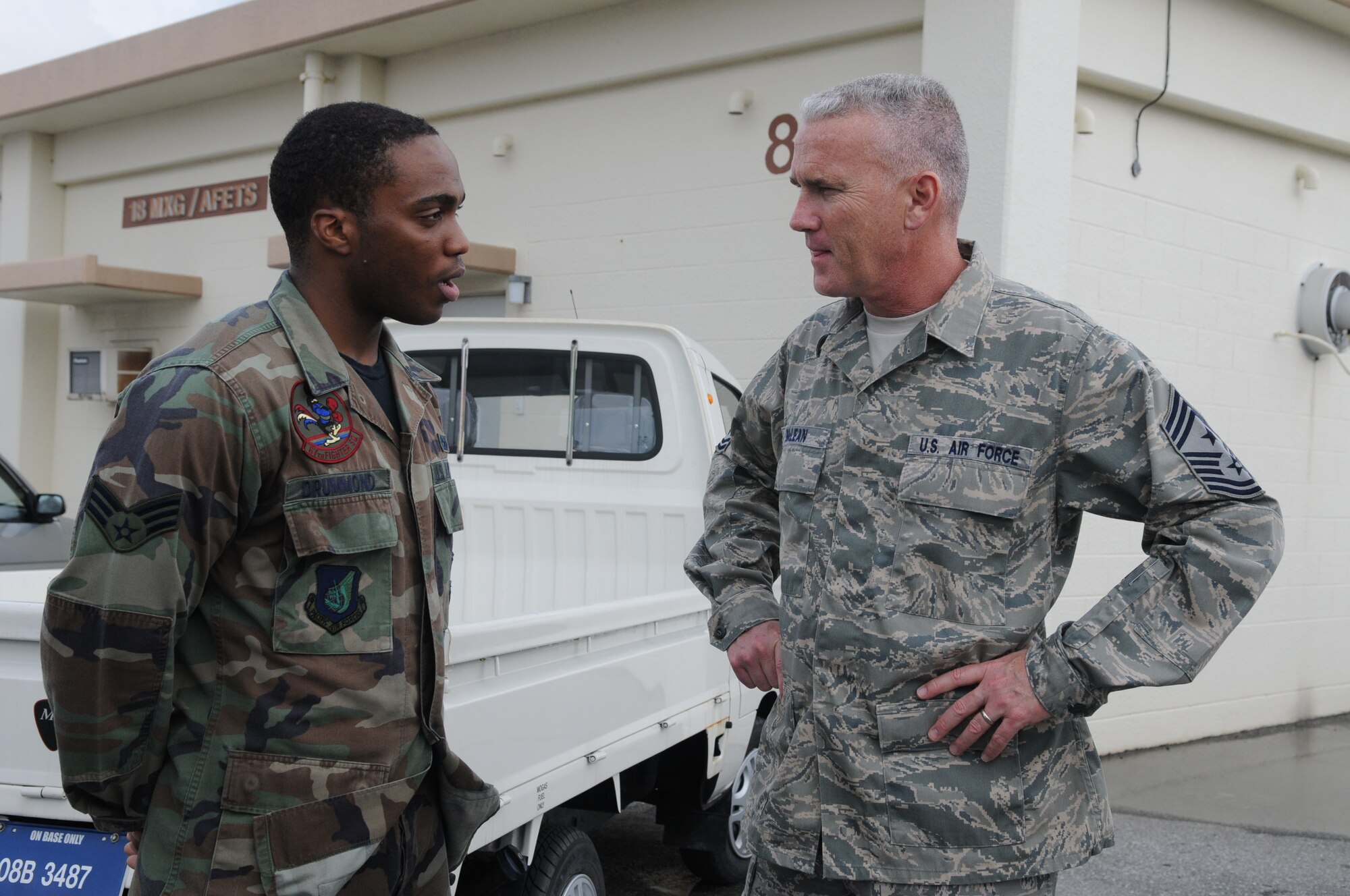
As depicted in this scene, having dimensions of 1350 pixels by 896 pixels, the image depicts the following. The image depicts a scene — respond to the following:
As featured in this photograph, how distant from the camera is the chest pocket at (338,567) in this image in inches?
64.2

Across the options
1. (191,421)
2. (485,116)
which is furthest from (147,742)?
(485,116)

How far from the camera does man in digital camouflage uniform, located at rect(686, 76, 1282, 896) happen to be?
6.10 feet

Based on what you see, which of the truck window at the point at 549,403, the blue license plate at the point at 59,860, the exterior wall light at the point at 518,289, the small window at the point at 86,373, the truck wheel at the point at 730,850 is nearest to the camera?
the blue license plate at the point at 59,860

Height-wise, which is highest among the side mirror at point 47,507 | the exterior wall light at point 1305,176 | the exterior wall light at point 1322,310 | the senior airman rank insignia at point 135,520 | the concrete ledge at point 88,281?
the exterior wall light at point 1305,176

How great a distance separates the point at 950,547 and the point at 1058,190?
4778mm

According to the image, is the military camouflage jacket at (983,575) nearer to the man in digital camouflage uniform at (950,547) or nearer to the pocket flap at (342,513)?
the man in digital camouflage uniform at (950,547)

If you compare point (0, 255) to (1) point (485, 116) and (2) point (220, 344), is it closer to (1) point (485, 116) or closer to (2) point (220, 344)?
(1) point (485, 116)

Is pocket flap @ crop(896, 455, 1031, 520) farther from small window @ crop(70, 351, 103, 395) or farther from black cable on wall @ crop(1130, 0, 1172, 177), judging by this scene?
small window @ crop(70, 351, 103, 395)

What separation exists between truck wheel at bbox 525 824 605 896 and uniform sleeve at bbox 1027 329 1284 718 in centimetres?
146

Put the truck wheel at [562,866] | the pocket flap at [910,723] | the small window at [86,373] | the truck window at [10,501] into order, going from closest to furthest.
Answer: the pocket flap at [910,723] < the truck wheel at [562,866] < the truck window at [10,501] < the small window at [86,373]

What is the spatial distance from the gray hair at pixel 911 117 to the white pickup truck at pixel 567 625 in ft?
4.15

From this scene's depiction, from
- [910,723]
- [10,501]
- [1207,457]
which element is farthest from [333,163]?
[10,501]

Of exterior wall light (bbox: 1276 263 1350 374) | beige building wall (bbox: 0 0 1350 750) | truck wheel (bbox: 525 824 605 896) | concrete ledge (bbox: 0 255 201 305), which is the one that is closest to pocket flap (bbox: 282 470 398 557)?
truck wheel (bbox: 525 824 605 896)

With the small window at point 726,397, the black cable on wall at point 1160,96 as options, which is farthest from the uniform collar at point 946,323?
the black cable on wall at point 1160,96
